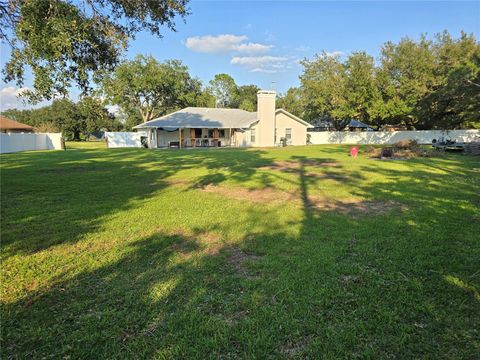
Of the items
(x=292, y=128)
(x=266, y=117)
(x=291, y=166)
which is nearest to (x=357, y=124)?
(x=292, y=128)

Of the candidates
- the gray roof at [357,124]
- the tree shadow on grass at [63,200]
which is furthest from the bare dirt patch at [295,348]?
the gray roof at [357,124]

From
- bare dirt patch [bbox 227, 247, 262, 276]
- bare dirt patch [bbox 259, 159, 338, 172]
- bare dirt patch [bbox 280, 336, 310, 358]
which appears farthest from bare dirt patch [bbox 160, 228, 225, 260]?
bare dirt patch [bbox 259, 159, 338, 172]

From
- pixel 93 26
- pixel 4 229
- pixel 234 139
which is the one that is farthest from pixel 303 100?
pixel 4 229

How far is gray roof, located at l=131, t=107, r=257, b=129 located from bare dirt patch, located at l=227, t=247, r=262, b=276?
1135 inches

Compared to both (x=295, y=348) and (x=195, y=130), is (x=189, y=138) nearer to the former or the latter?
(x=195, y=130)

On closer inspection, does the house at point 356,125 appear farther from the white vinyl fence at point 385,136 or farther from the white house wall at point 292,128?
the white house wall at point 292,128

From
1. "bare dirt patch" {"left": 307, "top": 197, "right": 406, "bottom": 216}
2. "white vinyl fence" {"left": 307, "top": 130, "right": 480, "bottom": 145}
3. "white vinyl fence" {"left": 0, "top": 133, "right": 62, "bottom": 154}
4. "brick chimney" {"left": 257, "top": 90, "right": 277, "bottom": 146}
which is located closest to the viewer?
"bare dirt patch" {"left": 307, "top": 197, "right": 406, "bottom": 216}

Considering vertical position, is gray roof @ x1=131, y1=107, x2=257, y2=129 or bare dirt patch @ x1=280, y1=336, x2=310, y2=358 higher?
gray roof @ x1=131, y1=107, x2=257, y2=129

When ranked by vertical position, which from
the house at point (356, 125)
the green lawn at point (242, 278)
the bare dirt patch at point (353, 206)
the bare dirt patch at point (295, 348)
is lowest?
the bare dirt patch at point (295, 348)

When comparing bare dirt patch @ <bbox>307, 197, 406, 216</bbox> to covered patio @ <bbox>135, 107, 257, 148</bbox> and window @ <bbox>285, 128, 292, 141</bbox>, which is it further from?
window @ <bbox>285, 128, 292, 141</bbox>

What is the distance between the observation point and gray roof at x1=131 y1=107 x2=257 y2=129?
3272 cm

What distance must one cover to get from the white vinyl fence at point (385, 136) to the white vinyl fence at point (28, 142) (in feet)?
98.9

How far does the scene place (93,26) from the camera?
7344 mm

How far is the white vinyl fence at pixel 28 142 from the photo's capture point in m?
28.3
